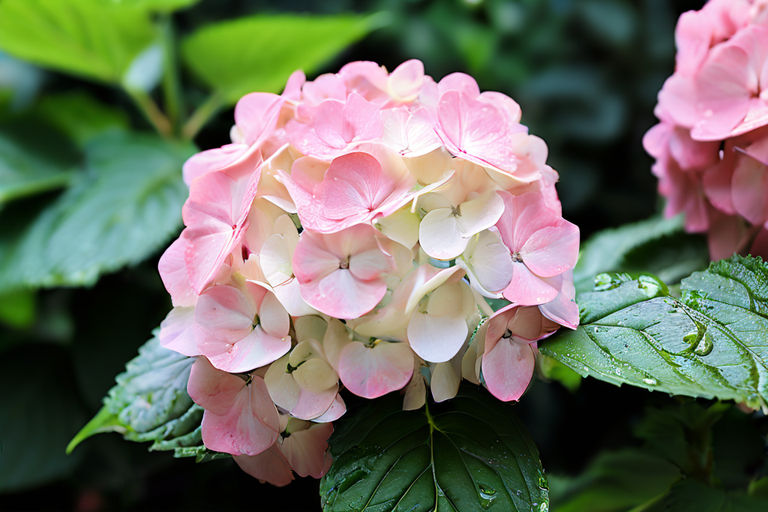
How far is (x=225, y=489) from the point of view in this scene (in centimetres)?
75

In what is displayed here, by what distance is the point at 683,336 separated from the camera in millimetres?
362

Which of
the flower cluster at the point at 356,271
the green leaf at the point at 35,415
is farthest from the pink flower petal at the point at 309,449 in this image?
the green leaf at the point at 35,415

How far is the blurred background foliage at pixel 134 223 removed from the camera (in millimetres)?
674

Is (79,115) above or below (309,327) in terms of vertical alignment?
below

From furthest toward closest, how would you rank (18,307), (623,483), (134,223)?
1. (18,307)
2. (134,223)
3. (623,483)

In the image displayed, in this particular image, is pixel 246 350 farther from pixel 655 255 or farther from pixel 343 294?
pixel 655 255

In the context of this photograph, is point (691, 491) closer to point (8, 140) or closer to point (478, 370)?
point (478, 370)

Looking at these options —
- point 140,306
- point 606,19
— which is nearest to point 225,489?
point 140,306

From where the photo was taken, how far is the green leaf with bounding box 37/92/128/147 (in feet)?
3.25

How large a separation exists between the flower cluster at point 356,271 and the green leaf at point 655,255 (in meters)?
0.23

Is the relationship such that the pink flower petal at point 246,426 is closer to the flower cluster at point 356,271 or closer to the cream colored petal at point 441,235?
the flower cluster at point 356,271

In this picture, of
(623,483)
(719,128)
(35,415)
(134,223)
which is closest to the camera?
(719,128)

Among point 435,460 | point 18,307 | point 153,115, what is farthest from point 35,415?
point 435,460

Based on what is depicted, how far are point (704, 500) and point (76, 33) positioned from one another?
3.08 feet
